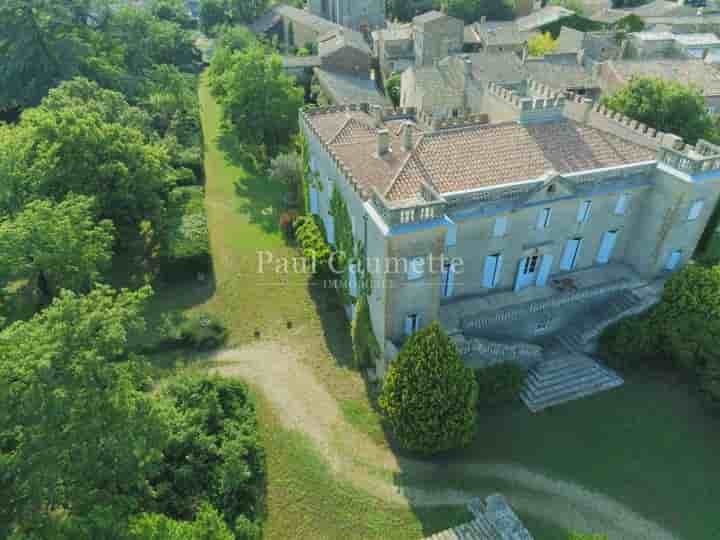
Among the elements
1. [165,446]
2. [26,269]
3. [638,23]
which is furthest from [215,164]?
[638,23]

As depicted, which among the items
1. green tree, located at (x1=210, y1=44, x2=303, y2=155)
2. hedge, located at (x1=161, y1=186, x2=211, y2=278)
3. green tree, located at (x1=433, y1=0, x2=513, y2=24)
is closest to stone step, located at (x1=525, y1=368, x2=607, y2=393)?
hedge, located at (x1=161, y1=186, x2=211, y2=278)

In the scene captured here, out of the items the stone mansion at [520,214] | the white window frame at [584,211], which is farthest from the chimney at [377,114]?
the white window frame at [584,211]

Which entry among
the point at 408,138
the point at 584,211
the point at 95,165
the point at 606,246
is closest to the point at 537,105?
the point at 584,211

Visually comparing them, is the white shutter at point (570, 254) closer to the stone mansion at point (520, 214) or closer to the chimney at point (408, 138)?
the stone mansion at point (520, 214)

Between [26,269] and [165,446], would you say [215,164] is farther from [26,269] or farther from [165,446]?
[165,446]

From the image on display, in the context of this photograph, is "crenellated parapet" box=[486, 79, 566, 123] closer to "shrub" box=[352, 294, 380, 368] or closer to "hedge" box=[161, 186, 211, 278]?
"shrub" box=[352, 294, 380, 368]

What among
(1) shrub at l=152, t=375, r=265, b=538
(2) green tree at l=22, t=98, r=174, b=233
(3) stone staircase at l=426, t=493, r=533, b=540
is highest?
(2) green tree at l=22, t=98, r=174, b=233
